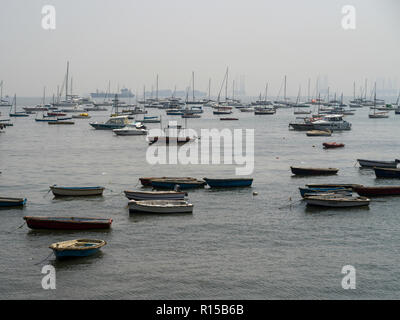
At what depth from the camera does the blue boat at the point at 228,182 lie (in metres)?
59.3

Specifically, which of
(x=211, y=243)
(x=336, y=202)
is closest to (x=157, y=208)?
(x=211, y=243)

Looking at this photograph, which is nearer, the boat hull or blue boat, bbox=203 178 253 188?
blue boat, bbox=203 178 253 188

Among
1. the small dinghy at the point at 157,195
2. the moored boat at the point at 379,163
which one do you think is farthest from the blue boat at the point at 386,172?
the small dinghy at the point at 157,195

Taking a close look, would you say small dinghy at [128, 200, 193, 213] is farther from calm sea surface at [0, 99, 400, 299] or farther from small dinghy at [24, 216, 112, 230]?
small dinghy at [24, 216, 112, 230]

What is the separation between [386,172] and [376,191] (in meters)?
12.1

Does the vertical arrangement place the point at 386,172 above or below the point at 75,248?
above

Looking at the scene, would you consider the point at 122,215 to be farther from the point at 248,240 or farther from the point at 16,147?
the point at 16,147

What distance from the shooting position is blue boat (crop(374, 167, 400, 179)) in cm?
6694

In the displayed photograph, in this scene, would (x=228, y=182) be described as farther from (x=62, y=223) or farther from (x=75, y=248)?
(x=75, y=248)

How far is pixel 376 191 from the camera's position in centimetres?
5606

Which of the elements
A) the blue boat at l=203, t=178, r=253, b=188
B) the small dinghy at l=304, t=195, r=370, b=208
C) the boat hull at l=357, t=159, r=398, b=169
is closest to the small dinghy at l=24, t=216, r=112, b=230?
the blue boat at l=203, t=178, r=253, b=188

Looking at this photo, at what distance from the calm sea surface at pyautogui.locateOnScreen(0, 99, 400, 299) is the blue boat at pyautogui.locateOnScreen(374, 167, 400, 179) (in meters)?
1.30
